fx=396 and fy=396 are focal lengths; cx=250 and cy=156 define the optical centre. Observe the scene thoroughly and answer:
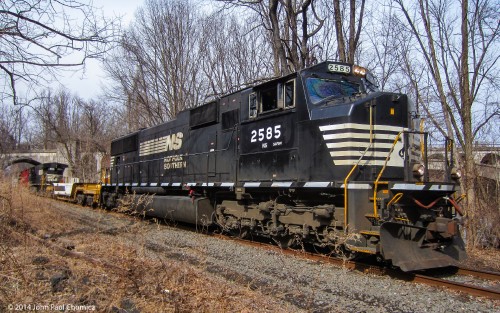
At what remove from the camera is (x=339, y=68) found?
28.1 feet

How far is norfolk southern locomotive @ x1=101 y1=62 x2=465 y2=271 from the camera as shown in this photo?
6.88 m

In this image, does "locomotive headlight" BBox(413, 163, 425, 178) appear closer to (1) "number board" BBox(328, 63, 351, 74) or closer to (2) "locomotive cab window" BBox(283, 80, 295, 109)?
(1) "number board" BBox(328, 63, 351, 74)

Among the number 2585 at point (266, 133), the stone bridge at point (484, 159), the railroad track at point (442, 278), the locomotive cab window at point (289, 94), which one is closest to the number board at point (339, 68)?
the locomotive cab window at point (289, 94)

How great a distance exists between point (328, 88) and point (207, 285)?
4.96 metres

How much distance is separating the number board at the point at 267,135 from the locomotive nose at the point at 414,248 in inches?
110

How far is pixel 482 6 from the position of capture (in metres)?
12.0

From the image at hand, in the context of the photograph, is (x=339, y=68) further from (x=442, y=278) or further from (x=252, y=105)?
(x=442, y=278)

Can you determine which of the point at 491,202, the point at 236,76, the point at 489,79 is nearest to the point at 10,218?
the point at 491,202

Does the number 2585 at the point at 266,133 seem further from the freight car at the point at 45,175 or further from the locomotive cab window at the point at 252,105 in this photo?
the freight car at the point at 45,175

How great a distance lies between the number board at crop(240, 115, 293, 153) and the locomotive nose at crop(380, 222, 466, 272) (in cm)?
280

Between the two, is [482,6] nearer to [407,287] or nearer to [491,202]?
[491,202]

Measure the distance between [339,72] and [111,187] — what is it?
45.2ft

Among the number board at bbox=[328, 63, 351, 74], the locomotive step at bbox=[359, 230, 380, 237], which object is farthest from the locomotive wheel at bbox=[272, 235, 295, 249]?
the number board at bbox=[328, 63, 351, 74]

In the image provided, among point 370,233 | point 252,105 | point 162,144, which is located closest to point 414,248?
point 370,233
